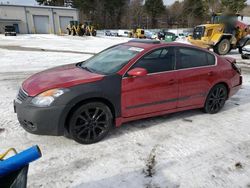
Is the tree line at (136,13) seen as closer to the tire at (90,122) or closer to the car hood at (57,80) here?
the car hood at (57,80)

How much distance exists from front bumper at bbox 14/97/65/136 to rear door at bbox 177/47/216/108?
2235 mm

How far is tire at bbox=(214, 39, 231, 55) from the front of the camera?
1509 cm

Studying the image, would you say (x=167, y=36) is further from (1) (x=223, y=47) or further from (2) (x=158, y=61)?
(2) (x=158, y=61)

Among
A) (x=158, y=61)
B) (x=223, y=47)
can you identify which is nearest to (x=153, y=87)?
(x=158, y=61)

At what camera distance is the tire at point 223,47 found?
15.1m

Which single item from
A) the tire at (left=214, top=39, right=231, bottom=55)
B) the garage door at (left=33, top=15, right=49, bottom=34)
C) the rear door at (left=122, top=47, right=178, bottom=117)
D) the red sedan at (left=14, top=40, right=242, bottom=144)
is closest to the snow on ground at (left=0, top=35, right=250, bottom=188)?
the red sedan at (left=14, top=40, right=242, bottom=144)

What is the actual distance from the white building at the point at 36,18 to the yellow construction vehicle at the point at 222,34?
127 ft

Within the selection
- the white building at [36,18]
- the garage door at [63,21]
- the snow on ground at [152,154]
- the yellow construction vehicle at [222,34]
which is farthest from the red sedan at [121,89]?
the garage door at [63,21]

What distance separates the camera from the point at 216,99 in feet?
16.8

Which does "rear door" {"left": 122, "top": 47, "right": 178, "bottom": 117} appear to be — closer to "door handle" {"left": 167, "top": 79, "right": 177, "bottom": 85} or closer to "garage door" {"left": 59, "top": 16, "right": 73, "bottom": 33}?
"door handle" {"left": 167, "top": 79, "right": 177, "bottom": 85}

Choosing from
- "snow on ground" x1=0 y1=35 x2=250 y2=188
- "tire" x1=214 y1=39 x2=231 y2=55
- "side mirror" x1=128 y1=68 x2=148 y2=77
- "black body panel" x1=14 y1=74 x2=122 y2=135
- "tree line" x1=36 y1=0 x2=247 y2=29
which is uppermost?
"tree line" x1=36 y1=0 x2=247 y2=29

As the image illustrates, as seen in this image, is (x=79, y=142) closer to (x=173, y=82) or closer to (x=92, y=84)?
(x=92, y=84)

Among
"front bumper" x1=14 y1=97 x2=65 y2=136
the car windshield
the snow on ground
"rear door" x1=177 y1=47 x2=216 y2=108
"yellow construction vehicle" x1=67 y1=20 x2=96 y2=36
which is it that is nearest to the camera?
the snow on ground

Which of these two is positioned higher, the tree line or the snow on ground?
the tree line
